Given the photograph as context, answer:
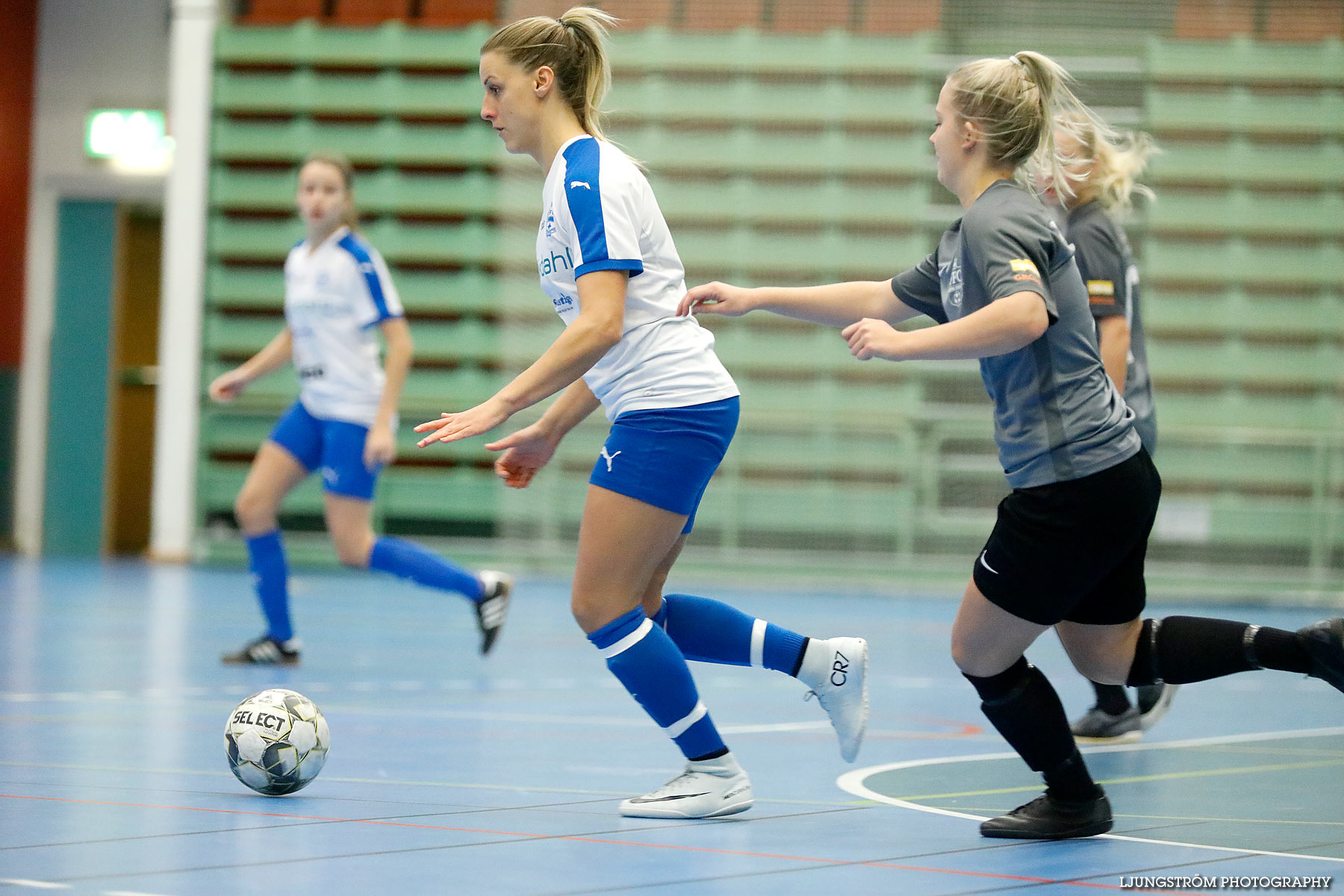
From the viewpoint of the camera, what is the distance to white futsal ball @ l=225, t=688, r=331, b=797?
342 cm

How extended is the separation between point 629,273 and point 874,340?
2.00 ft

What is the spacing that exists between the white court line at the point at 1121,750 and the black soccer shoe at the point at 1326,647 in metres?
0.35

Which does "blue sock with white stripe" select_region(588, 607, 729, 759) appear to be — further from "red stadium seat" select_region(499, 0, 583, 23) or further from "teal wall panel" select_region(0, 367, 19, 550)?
"teal wall panel" select_region(0, 367, 19, 550)

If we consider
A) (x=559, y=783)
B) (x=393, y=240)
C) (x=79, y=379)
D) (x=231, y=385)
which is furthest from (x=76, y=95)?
(x=559, y=783)

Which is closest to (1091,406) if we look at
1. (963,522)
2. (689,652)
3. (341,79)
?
(689,652)

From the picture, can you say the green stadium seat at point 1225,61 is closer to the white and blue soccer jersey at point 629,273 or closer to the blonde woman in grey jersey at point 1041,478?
the blonde woman in grey jersey at point 1041,478

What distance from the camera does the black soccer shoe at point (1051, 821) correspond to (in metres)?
3.09

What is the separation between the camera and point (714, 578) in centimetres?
1151

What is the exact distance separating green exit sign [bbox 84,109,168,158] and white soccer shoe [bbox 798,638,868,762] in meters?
10.8

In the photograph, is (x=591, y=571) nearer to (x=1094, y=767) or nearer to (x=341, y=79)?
(x=1094, y=767)

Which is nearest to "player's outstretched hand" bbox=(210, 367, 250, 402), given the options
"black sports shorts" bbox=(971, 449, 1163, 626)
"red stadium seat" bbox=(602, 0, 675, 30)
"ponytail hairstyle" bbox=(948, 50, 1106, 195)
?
"ponytail hairstyle" bbox=(948, 50, 1106, 195)

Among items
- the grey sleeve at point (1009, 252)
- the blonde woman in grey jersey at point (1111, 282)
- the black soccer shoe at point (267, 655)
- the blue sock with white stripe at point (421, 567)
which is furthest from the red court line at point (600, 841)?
the blue sock with white stripe at point (421, 567)

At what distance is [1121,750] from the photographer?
4508 millimetres

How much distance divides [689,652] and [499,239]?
8.90 metres
